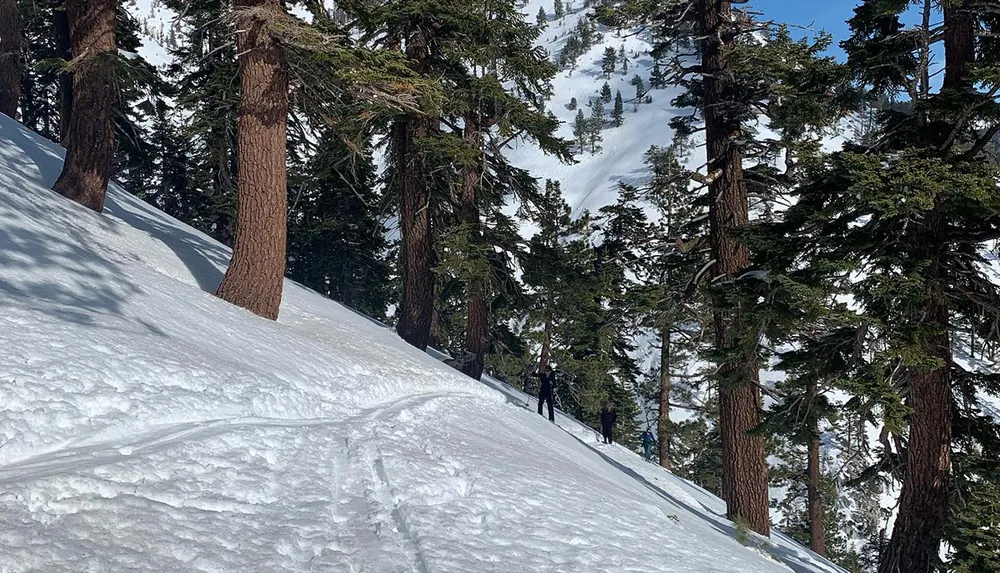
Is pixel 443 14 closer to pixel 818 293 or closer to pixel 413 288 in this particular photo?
pixel 413 288

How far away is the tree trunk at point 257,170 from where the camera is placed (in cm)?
984

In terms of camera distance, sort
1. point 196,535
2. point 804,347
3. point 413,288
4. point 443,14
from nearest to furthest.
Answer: point 196,535
point 804,347
point 443,14
point 413,288

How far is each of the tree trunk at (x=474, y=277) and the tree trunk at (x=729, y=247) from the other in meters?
6.11

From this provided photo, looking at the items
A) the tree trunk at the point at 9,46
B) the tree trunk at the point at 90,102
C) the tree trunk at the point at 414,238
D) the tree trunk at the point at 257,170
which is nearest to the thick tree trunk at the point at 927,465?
the tree trunk at the point at 257,170

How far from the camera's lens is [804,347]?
8.97m

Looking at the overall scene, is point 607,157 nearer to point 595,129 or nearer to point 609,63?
point 595,129

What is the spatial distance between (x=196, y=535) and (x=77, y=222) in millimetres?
8883

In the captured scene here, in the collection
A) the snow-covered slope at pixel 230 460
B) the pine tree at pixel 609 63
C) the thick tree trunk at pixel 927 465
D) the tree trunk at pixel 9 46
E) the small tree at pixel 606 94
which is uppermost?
the pine tree at pixel 609 63

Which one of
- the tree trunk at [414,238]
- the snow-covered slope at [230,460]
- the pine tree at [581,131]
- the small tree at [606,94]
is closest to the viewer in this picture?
the snow-covered slope at [230,460]

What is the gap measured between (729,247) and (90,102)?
38.7ft

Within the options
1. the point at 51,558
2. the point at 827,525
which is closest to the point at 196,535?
the point at 51,558

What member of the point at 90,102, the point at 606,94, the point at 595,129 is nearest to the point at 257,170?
the point at 90,102

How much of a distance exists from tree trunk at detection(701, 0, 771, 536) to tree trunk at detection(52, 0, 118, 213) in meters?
10.4

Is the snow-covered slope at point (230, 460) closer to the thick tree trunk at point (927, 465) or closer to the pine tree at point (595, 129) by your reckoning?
the thick tree trunk at point (927, 465)
